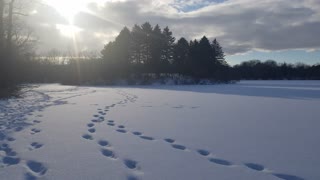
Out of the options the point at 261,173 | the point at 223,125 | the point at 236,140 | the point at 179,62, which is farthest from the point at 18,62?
the point at 179,62

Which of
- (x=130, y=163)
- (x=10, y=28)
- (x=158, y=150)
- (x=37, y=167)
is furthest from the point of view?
(x=10, y=28)

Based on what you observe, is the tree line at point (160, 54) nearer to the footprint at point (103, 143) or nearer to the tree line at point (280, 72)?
the tree line at point (280, 72)

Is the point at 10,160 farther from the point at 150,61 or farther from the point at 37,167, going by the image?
the point at 150,61

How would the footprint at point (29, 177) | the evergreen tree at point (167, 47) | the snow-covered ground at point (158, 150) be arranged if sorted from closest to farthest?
the footprint at point (29, 177) → the snow-covered ground at point (158, 150) → the evergreen tree at point (167, 47)

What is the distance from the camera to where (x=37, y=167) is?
4.53 meters

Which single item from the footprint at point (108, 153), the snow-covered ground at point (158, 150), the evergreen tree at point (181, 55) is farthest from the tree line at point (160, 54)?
the footprint at point (108, 153)

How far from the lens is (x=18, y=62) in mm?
18578

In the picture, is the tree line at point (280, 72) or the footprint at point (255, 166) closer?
the footprint at point (255, 166)

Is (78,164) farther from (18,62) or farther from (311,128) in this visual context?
(18,62)

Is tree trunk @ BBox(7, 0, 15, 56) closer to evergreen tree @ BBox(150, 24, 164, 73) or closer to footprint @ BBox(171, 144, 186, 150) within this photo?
footprint @ BBox(171, 144, 186, 150)

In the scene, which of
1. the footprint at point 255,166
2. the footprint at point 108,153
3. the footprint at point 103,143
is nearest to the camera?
the footprint at point 255,166

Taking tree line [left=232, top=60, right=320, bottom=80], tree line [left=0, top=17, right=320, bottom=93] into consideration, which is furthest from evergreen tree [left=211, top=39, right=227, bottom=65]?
tree line [left=232, top=60, right=320, bottom=80]

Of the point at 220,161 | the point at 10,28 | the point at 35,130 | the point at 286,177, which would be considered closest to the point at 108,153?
the point at 220,161

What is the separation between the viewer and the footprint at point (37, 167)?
14.2ft
